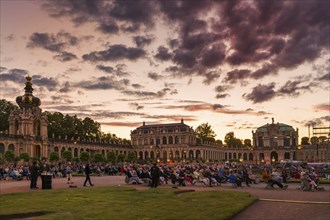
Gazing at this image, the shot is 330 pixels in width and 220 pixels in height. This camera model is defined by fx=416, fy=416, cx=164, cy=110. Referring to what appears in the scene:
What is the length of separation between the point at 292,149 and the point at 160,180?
141573mm

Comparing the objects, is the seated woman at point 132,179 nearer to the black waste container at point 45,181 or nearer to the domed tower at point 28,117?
the black waste container at point 45,181

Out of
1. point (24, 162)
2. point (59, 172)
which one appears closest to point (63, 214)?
point (59, 172)

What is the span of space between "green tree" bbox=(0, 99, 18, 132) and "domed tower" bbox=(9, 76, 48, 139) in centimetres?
1368

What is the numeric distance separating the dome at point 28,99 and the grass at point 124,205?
76424 millimetres

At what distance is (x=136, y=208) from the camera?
17.6 metres

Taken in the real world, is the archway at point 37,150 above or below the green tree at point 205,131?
below

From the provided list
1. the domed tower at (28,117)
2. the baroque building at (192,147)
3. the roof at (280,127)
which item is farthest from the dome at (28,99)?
the roof at (280,127)

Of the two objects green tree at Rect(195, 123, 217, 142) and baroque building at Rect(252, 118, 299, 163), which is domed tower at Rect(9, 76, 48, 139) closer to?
baroque building at Rect(252, 118, 299, 163)

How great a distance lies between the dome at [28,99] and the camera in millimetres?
95562

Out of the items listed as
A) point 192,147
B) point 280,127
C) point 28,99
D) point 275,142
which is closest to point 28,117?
point 28,99

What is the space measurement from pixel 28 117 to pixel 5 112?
21766 millimetres

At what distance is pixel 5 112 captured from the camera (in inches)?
4313

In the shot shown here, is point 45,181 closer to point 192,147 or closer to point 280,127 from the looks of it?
point 192,147

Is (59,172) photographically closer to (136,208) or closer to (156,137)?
(136,208)
